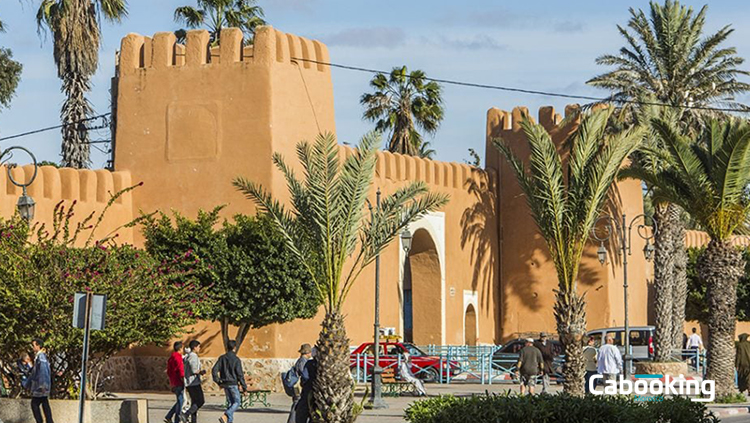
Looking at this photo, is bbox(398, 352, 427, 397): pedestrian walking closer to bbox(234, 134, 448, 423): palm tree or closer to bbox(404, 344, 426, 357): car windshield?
bbox(404, 344, 426, 357): car windshield

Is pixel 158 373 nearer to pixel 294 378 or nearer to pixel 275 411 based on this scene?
pixel 275 411

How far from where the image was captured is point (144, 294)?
18453mm

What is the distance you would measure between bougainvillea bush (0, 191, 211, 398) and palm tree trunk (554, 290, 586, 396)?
680 centimetres

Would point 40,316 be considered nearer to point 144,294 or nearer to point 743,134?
A: point 144,294

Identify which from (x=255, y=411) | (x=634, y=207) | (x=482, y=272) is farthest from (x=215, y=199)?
(x=634, y=207)

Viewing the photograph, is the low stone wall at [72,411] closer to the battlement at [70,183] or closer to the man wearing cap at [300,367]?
the man wearing cap at [300,367]

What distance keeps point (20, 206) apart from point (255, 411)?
600 centimetres

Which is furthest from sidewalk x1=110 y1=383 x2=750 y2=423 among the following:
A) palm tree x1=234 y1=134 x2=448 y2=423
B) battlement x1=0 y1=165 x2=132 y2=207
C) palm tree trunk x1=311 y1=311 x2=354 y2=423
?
battlement x1=0 y1=165 x2=132 y2=207

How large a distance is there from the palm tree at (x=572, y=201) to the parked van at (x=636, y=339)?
404 inches

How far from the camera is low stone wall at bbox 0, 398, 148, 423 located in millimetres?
17516

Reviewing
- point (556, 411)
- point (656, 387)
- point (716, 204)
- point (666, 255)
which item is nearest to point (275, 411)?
point (656, 387)

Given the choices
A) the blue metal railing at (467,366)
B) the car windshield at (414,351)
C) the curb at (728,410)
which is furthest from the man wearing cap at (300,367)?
the car windshield at (414,351)

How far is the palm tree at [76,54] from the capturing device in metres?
34.2

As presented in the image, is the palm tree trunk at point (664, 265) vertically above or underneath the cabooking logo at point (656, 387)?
above
